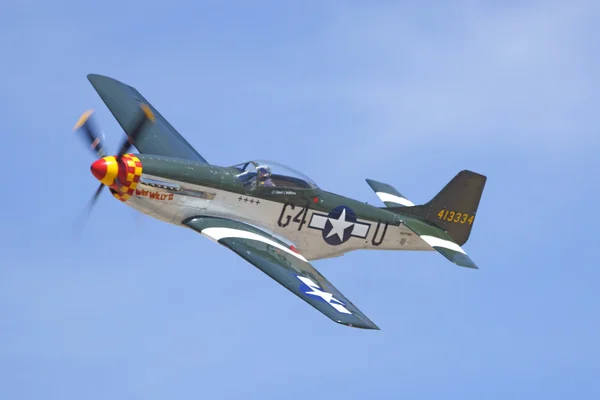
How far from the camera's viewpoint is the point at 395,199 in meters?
33.1

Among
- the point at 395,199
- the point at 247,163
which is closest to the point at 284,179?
the point at 247,163

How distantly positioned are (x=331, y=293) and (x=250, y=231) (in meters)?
3.06

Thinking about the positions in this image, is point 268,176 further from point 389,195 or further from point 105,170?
point 389,195

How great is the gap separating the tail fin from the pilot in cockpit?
13.6 ft

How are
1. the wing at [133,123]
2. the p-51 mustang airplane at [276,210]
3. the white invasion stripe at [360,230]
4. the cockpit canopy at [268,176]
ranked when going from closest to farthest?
1. the p-51 mustang airplane at [276,210]
2. the cockpit canopy at [268,176]
3. the white invasion stripe at [360,230]
4. the wing at [133,123]


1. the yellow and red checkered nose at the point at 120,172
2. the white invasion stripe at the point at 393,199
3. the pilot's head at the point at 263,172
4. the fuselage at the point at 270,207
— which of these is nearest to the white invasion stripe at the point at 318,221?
the fuselage at the point at 270,207

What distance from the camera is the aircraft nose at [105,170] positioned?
90.5 ft

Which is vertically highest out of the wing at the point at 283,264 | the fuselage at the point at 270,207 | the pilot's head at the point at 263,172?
the pilot's head at the point at 263,172

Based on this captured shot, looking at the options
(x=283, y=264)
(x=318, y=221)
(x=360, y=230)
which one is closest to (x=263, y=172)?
(x=318, y=221)

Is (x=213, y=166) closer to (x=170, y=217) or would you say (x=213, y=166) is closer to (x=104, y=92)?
(x=170, y=217)

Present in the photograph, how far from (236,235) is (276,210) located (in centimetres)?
147

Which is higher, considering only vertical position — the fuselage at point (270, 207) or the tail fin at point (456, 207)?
the tail fin at point (456, 207)

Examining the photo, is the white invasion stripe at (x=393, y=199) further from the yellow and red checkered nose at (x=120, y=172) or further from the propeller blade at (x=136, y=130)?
the yellow and red checkered nose at (x=120, y=172)

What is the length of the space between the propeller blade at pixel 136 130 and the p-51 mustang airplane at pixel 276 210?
3 centimetres
